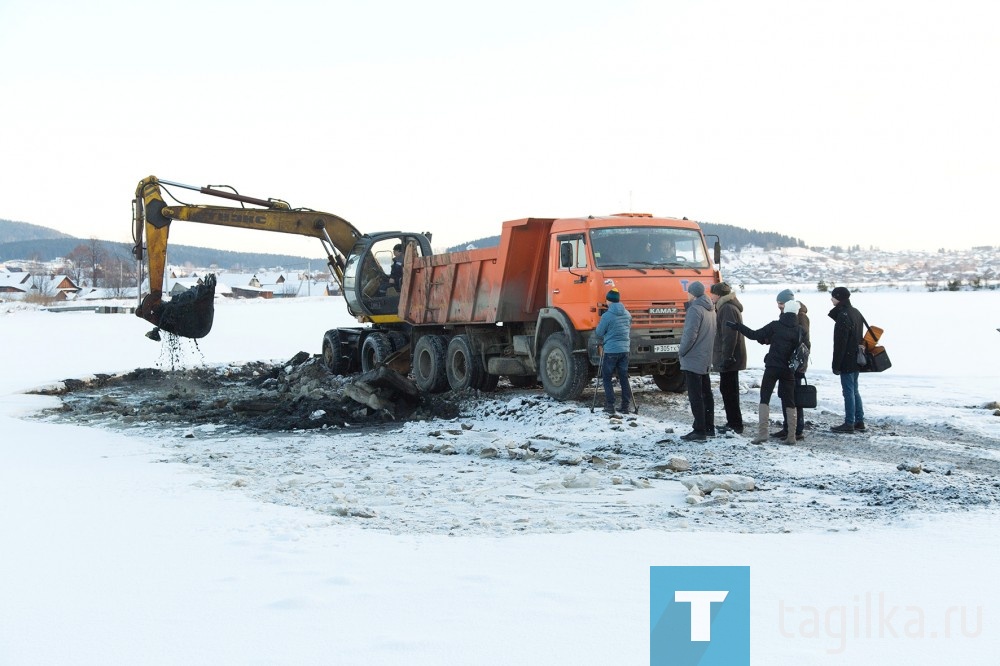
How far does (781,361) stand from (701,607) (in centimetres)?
573

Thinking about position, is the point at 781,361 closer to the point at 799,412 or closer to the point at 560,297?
the point at 799,412

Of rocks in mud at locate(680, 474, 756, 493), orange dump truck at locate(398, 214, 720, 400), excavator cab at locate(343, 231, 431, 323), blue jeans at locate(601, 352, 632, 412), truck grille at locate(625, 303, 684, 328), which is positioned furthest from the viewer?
excavator cab at locate(343, 231, 431, 323)

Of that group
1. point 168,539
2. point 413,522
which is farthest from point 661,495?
point 168,539

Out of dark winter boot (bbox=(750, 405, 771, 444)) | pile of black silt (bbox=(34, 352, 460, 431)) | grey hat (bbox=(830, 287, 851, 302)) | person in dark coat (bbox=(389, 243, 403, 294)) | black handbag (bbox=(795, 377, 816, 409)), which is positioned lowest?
pile of black silt (bbox=(34, 352, 460, 431))

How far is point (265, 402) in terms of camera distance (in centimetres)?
1505

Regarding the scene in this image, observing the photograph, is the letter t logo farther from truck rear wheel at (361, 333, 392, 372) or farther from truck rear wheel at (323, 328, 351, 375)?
truck rear wheel at (323, 328, 351, 375)

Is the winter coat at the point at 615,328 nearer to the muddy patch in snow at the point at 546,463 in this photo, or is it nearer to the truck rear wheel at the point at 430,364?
the muddy patch in snow at the point at 546,463

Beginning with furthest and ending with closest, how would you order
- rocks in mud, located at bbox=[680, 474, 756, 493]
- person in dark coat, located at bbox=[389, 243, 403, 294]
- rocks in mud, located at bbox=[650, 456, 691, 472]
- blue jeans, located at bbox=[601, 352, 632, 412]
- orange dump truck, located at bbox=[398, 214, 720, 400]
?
person in dark coat, located at bbox=[389, 243, 403, 294], orange dump truck, located at bbox=[398, 214, 720, 400], blue jeans, located at bbox=[601, 352, 632, 412], rocks in mud, located at bbox=[650, 456, 691, 472], rocks in mud, located at bbox=[680, 474, 756, 493]

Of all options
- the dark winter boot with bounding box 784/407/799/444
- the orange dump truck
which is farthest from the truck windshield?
the dark winter boot with bounding box 784/407/799/444

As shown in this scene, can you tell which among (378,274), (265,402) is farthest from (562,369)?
(378,274)

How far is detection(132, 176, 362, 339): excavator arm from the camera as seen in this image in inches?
680

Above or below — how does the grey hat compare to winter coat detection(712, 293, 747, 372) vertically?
above

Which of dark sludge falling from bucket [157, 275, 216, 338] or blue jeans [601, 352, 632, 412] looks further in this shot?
dark sludge falling from bucket [157, 275, 216, 338]

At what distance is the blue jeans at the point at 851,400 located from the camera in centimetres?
1128
